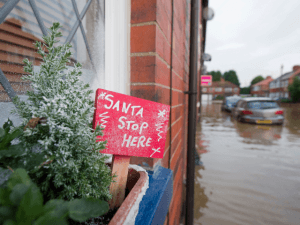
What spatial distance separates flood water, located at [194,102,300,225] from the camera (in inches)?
105

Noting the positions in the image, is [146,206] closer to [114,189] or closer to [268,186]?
[114,189]

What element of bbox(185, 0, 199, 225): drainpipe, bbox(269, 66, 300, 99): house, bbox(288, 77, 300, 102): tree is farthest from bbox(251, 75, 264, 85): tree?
bbox(185, 0, 199, 225): drainpipe

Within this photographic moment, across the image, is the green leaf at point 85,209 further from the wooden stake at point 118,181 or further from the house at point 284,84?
the house at point 284,84

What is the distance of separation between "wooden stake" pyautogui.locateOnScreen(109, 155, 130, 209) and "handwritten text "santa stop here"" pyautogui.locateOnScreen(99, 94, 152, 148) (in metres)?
0.07

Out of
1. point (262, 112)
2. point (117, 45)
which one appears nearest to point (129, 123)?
→ point (117, 45)

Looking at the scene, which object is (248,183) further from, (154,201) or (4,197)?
(4,197)

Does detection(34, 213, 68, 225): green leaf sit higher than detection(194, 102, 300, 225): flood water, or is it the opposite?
detection(34, 213, 68, 225): green leaf

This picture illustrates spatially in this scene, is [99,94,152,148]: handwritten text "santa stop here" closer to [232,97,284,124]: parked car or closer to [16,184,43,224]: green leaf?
[16,184,43,224]: green leaf

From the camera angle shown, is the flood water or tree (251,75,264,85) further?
tree (251,75,264,85)

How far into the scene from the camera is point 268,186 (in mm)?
3422

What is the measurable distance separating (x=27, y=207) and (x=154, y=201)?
0.58 m

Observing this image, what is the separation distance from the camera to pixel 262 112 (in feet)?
30.5

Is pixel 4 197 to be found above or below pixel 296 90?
below

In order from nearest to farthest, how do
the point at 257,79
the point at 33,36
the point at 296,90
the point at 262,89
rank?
the point at 33,36, the point at 296,90, the point at 262,89, the point at 257,79
